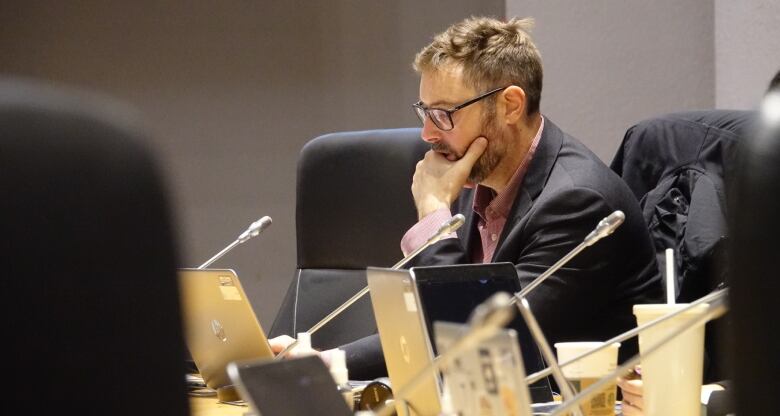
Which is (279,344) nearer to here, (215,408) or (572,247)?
(215,408)

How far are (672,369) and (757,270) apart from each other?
734 mm

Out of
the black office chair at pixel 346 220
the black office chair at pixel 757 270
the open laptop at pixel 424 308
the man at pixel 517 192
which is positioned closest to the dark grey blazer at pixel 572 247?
the man at pixel 517 192

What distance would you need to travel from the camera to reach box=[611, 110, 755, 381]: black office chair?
2.33 metres

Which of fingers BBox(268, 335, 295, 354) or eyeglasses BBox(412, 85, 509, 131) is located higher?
eyeglasses BBox(412, 85, 509, 131)

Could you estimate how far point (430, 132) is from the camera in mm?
2529

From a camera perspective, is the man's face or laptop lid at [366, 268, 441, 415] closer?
laptop lid at [366, 268, 441, 415]

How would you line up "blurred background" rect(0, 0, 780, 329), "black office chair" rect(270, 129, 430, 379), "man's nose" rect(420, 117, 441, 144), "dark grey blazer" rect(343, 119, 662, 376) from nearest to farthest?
"dark grey blazer" rect(343, 119, 662, 376) < "man's nose" rect(420, 117, 441, 144) < "black office chair" rect(270, 129, 430, 379) < "blurred background" rect(0, 0, 780, 329)

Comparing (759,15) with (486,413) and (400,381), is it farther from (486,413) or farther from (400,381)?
(486,413)

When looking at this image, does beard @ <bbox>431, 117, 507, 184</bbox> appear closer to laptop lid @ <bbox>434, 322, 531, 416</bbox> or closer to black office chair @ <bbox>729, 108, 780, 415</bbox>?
laptop lid @ <bbox>434, 322, 531, 416</bbox>

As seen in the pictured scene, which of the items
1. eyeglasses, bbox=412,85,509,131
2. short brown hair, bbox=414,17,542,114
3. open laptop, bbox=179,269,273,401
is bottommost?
open laptop, bbox=179,269,273,401

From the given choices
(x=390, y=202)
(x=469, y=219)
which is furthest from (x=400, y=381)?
(x=390, y=202)

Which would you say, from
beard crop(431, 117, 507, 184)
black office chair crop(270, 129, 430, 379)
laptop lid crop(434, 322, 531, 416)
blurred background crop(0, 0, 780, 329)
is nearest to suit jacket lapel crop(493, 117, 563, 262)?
beard crop(431, 117, 507, 184)

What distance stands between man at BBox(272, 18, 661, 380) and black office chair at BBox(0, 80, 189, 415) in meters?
1.49

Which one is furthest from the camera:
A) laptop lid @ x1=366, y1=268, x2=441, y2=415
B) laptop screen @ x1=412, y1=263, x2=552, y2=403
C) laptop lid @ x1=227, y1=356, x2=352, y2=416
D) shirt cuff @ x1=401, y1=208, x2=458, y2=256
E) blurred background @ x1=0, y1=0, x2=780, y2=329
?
blurred background @ x1=0, y1=0, x2=780, y2=329
